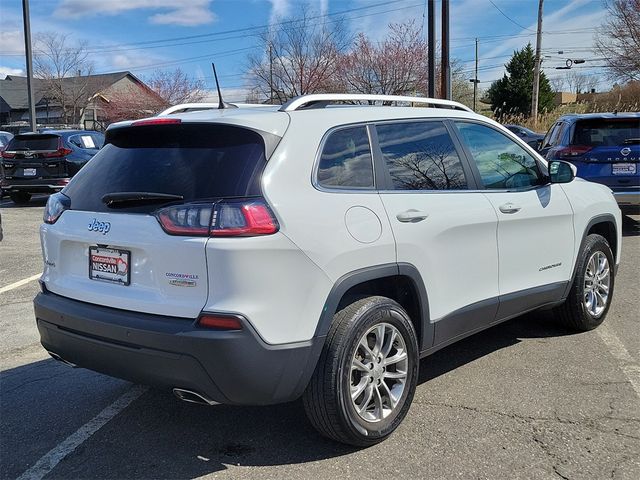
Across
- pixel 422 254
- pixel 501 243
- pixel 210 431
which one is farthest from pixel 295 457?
pixel 501 243

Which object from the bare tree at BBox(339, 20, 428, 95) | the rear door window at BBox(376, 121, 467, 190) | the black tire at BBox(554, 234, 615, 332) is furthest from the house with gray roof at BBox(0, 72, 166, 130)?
the rear door window at BBox(376, 121, 467, 190)

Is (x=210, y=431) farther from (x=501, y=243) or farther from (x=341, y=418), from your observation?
(x=501, y=243)

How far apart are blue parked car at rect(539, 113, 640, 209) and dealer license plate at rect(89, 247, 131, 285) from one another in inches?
315

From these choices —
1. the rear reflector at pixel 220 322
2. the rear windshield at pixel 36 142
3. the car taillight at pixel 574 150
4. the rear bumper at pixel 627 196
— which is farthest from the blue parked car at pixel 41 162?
the rear reflector at pixel 220 322

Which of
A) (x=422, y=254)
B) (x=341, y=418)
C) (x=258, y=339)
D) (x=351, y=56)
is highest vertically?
(x=351, y=56)

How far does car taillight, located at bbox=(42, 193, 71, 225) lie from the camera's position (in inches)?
136

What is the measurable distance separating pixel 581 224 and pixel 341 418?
113 inches

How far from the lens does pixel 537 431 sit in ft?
11.3

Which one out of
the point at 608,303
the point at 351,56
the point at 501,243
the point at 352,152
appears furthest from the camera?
the point at 351,56

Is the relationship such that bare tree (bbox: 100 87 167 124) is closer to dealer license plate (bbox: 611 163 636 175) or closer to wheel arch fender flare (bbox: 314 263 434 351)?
dealer license plate (bbox: 611 163 636 175)

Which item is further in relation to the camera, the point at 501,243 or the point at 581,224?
the point at 581,224

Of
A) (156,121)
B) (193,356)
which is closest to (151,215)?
(156,121)

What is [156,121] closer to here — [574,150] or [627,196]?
[574,150]

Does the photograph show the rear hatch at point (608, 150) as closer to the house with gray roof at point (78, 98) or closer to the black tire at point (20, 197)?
the black tire at point (20, 197)
